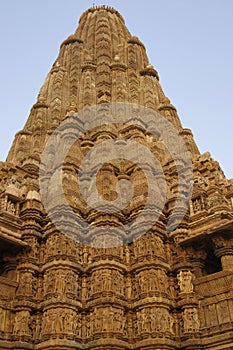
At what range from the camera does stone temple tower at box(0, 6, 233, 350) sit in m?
15.5

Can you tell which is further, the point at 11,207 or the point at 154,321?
the point at 11,207

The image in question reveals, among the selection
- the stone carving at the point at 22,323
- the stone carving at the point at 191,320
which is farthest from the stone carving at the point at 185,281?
the stone carving at the point at 22,323

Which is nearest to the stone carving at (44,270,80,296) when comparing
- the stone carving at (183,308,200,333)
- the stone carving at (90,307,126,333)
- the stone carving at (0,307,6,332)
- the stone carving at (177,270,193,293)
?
the stone carving at (90,307,126,333)

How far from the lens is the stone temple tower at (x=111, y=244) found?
50.8 feet

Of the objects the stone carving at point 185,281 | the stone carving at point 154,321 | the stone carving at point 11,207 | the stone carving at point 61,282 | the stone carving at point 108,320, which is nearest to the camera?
the stone carving at point 108,320

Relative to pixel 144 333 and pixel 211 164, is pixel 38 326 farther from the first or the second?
pixel 211 164

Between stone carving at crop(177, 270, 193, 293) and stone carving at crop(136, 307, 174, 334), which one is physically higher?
stone carving at crop(177, 270, 193, 293)

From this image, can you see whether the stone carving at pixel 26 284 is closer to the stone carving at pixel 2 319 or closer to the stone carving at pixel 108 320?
the stone carving at pixel 2 319

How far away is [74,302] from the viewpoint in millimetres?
15852

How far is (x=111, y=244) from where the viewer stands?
57.0 ft

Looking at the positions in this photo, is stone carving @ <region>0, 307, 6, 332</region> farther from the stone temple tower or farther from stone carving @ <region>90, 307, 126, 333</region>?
stone carving @ <region>90, 307, 126, 333</region>

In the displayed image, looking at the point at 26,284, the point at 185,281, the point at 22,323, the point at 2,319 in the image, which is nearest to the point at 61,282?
the point at 26,284

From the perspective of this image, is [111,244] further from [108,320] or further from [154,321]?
[154,321]

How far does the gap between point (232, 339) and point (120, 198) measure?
7910 millimetres
